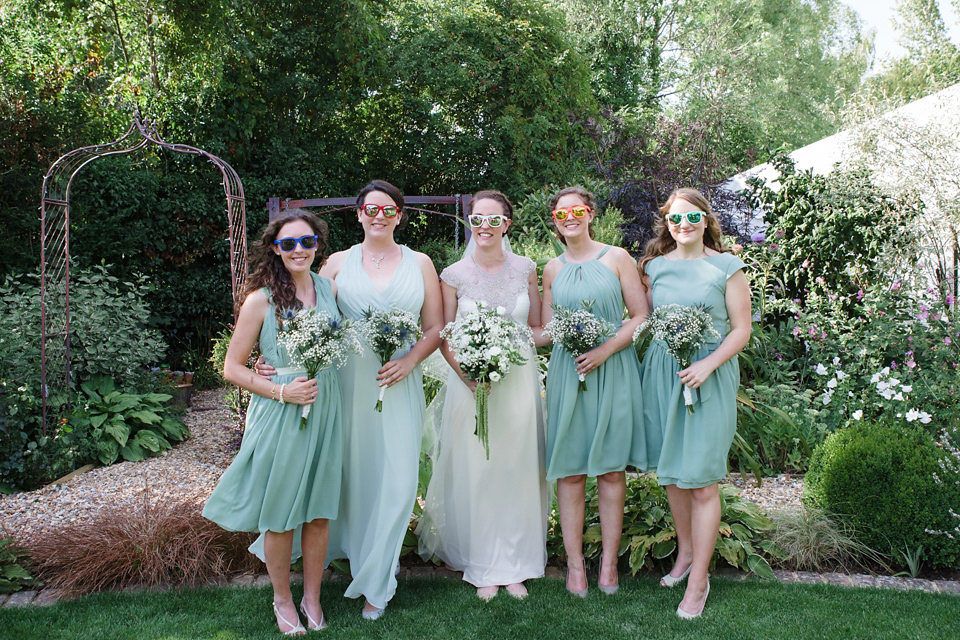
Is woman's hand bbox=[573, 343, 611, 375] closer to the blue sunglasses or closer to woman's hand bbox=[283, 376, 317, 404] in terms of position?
woman's hand bbox=[283, 376, 317, 404]

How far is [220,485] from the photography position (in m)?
3.22

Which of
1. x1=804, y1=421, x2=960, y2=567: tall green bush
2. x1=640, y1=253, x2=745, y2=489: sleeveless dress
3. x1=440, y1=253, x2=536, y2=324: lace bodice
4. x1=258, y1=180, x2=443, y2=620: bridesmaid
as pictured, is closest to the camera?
x1=640, y1=253, x2=745, y2=489: sleeveless dress

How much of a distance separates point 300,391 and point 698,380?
1.87 meters

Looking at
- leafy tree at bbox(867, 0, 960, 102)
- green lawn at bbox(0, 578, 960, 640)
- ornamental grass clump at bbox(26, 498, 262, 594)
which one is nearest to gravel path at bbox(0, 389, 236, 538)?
ornamental grass clump at bbox(26, 498, 262, 594)

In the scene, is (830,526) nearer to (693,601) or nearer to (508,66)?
(693,601)

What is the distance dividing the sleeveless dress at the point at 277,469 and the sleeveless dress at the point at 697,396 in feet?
5.41

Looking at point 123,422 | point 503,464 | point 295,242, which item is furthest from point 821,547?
point 123,422

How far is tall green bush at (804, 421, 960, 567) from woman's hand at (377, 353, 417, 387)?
8.69ft

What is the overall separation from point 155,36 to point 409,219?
503cm

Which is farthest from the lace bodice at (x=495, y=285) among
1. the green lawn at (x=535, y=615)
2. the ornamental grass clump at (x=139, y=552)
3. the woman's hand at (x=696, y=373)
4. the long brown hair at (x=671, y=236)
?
Result: the ornamental grass clump at (x=139, y=552)

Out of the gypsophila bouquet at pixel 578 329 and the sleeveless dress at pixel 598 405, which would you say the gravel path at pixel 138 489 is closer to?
the sleeveless dress at pixel 598 405

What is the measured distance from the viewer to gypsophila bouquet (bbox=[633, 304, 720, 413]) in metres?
3.17

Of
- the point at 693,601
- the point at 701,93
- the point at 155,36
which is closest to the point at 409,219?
the point at 155,36

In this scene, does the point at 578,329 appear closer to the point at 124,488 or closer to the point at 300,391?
the point at 300,391
